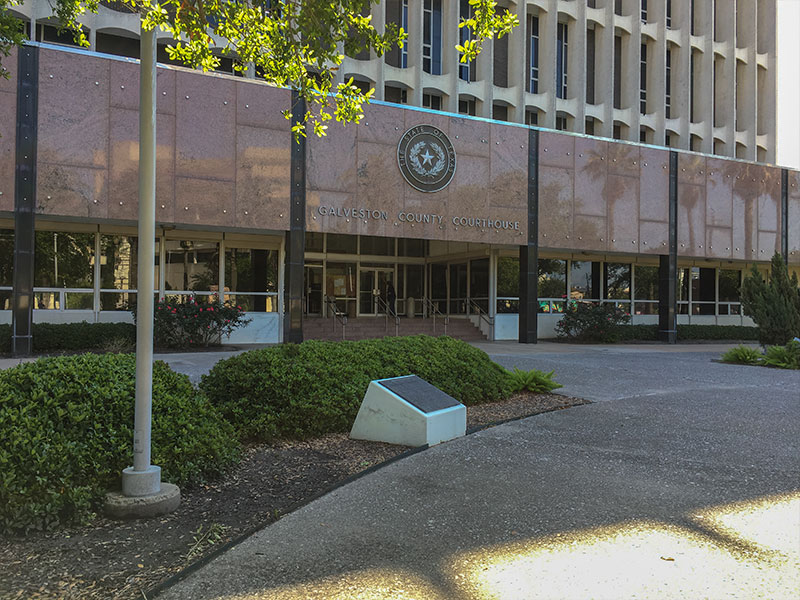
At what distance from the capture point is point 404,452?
17.8 ft

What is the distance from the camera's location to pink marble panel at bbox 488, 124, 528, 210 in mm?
19047

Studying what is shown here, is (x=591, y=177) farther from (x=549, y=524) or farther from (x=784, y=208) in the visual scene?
(x=549, y=524)

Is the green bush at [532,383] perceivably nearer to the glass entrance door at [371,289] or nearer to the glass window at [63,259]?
the glass window at [63,259]

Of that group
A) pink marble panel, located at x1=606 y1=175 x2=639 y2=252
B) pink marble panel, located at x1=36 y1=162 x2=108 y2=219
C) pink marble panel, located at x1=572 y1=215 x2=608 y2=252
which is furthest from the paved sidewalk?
pink marble panel, located at x1=606 y1=175 x2=639 y2=252

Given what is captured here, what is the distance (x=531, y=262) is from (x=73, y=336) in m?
13.2

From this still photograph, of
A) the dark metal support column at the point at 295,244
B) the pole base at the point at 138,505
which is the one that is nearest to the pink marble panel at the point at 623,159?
the dark metal support column at the point at 295,244

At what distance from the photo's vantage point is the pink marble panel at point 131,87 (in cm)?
1442

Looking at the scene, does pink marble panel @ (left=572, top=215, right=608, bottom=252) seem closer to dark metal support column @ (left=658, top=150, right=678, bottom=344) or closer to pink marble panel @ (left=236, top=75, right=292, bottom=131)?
dark metal support column @ (left=658, top=150, right=678, bottom=344)

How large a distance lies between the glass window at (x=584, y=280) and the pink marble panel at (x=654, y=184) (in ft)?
10.3

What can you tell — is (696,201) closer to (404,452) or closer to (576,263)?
(576,263)

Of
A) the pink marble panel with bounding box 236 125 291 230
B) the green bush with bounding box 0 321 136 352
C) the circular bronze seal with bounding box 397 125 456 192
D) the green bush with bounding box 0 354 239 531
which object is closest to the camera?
the green bush with bounding box 0 354 239 531

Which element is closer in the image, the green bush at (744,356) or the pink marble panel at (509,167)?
the green bush at (744,356)

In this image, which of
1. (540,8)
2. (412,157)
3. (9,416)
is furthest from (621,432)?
(540,8)

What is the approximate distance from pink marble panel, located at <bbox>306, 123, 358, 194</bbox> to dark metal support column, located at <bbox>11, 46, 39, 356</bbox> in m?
6.36
